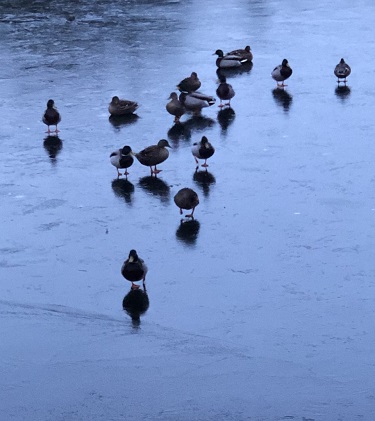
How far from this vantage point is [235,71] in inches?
1012

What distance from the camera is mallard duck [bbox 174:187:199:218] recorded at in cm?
1609

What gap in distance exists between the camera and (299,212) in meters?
16.2

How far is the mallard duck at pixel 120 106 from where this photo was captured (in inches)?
852

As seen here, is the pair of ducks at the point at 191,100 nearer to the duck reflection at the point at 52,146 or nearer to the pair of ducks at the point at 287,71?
the pair of ducks at the point at 287,71

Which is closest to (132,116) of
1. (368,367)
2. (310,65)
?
(310,65)

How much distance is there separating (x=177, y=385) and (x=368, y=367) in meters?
2.16

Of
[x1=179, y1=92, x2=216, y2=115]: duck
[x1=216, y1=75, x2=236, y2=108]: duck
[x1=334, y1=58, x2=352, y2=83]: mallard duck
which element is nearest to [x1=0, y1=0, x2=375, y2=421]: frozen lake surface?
[x1=179, y1=92, x2=216, y2=115]: duck

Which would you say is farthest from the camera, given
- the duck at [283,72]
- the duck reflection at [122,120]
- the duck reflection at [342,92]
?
the duck at [283,72]

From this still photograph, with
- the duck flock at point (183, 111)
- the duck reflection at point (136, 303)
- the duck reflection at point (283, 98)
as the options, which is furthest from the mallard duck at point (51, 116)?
the duck reflection at point (136, 303)

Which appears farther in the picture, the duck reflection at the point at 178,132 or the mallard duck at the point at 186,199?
the duck reflection at the point at 178,132

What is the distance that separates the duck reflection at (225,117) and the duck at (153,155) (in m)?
2.77

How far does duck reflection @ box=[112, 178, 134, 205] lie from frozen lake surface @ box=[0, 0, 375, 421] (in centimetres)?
5

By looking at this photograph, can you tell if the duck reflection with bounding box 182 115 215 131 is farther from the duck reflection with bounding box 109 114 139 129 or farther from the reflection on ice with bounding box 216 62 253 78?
the reflection on ice with bounding box 216 62 253 78

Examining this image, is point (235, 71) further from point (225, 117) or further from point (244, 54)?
point (225, 117)
